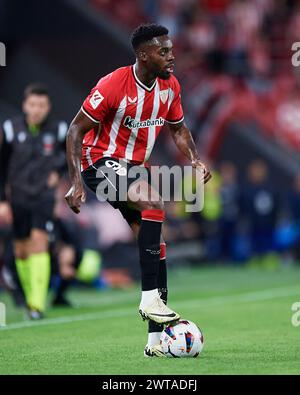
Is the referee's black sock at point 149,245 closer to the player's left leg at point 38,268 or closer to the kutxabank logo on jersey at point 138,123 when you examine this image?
the kutxabank logo on jersey at point 138,123

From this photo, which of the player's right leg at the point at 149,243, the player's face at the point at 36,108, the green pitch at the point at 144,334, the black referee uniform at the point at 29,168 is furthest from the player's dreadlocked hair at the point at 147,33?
the black referee uniform at the point at 29,168

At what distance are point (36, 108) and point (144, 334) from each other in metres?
2.95

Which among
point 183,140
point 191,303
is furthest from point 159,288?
point 191,303

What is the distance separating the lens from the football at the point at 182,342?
726 centimetres

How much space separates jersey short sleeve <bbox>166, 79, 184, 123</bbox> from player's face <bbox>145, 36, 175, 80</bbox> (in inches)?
13.6

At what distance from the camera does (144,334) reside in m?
8.94

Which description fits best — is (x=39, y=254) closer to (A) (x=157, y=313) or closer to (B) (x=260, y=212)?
(A) (x=157, y=313)

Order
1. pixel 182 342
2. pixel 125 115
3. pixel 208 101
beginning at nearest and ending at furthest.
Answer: pixel 182 342 < pixel 125 115 < pixel 208 101

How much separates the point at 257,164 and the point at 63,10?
4.61 meters

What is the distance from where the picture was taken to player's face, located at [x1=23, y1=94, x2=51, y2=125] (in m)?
10.7

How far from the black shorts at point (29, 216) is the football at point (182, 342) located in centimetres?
363
